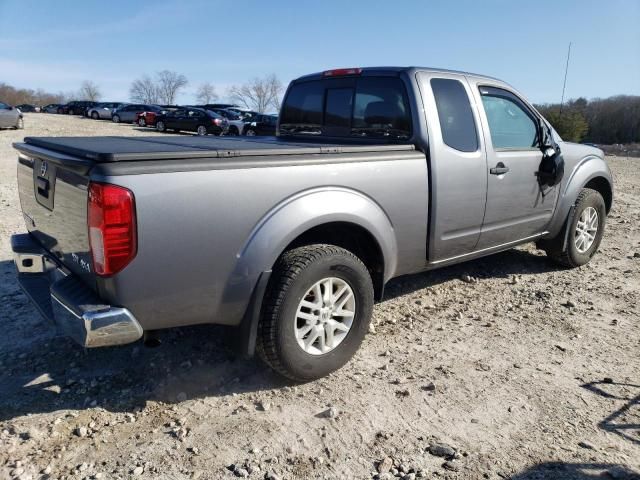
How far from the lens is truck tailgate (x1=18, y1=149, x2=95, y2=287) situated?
2520mm

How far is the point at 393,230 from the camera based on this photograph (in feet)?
11.4

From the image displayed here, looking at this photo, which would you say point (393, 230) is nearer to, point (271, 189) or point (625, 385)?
point (271, 189)

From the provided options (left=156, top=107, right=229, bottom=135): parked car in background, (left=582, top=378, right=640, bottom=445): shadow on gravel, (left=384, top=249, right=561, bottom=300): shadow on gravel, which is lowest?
(left=582, top=378, right=640, bottom=445): shadow on gravel

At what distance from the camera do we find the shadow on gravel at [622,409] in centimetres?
275

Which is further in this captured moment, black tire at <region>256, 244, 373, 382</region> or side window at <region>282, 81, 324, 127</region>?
side window at <region>282, 81, 324, 127</region>

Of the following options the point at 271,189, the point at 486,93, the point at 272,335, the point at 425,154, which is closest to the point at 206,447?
the point at 272,335

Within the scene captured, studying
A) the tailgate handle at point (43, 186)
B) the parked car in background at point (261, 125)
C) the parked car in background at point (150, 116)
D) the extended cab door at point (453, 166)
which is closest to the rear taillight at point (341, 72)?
the extended cab door at point (453, 166)

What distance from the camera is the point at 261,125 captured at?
19.1m

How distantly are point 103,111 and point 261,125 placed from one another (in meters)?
28.4

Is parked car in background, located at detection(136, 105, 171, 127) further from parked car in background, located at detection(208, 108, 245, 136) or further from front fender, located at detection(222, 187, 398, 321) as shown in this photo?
front fender, located at detection(222, 187, 398, 321)

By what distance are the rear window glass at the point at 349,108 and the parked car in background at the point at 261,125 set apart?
1424cm

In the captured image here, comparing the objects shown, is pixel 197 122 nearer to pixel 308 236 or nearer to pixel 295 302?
pixel 308 236

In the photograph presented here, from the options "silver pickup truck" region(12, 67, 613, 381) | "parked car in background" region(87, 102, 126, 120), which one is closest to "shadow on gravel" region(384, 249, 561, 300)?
"silver pickup truck" region(12, 67, 613, 381)

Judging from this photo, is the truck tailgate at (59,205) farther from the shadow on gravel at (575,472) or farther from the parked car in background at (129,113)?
the parked car in background at (129,113)
